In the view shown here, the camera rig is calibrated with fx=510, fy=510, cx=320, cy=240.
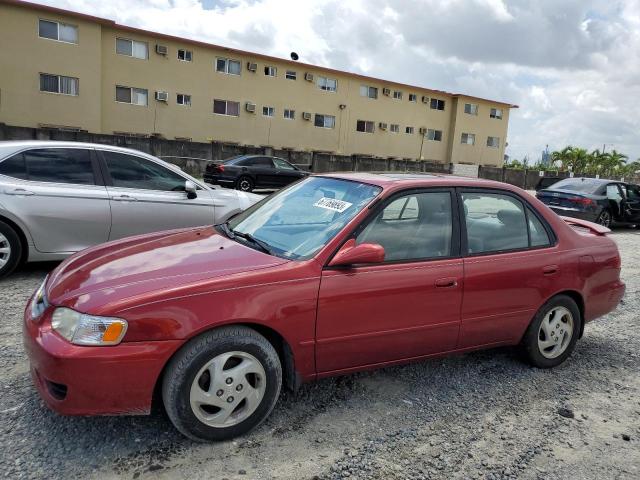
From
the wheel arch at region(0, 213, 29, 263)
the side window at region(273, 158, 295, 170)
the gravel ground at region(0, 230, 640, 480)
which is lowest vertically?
the gravel ground at region(0, 230, 640, 480)

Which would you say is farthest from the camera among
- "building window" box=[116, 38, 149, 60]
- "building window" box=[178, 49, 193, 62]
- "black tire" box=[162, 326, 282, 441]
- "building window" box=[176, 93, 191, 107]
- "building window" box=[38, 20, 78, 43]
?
"building window" box=[176, 93, 191, 107]

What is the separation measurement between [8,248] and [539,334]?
5.17 meters

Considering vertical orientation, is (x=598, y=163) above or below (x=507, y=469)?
above

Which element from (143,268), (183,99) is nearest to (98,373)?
(143,268)

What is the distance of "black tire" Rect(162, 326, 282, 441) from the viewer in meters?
2.59

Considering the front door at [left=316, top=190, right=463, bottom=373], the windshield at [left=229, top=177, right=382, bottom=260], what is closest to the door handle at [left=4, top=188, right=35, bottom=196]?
the windshield at [left=229, top=177, right=382, bottom=260]

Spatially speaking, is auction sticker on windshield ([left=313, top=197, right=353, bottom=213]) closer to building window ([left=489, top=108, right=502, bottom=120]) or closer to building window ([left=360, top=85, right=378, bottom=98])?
building window ([left=360, top=85, right=378, bottom=98])

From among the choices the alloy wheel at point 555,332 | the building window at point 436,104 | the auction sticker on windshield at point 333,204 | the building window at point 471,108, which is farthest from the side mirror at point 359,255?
the building window at point 471,108

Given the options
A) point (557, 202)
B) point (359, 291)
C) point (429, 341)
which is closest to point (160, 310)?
point (359, 291)

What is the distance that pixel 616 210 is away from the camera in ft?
43.6

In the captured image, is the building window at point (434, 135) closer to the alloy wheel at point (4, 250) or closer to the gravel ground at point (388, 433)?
the alloy wheel at point (4, 250)

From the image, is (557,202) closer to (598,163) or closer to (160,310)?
(160,310)

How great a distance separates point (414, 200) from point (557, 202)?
35.3 ft

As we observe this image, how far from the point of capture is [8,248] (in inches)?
209
